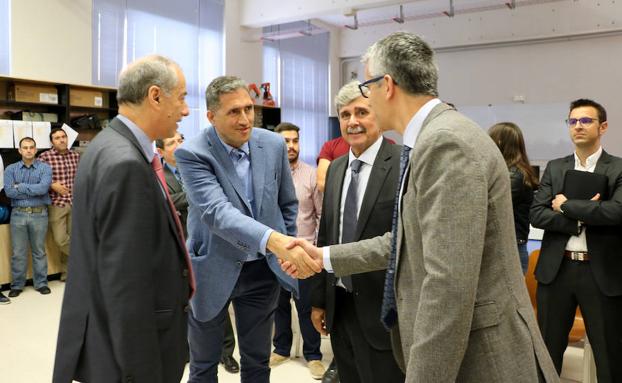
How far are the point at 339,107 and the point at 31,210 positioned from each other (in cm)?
493

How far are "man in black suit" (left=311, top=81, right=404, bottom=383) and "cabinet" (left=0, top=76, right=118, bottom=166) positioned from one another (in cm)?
533

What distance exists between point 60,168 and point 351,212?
5.29m

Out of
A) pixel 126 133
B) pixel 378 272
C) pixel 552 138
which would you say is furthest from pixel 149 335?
pixel 552 138

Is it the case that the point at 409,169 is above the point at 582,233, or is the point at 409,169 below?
above

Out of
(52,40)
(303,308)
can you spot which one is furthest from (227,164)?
(52,40)

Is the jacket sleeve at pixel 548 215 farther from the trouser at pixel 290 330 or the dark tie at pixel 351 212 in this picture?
the trouser at pixel 290 330

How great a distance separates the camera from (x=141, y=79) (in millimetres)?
1649

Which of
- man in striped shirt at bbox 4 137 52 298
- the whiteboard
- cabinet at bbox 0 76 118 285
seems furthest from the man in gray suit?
the whiteboard

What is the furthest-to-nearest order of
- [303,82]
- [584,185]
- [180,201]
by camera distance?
[303,82] < [180,201] < [584,185]

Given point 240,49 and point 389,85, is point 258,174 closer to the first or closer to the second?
point 389,85

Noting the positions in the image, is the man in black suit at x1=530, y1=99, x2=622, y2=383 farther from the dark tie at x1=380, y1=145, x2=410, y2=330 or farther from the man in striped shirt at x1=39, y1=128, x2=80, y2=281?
the man in striped shirt at x1=39, y1=128, x2=80, y2=281

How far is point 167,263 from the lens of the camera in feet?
5.11

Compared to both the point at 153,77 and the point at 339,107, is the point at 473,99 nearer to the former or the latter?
the point at 339,107

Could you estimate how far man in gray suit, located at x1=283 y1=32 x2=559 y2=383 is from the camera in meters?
1.12
